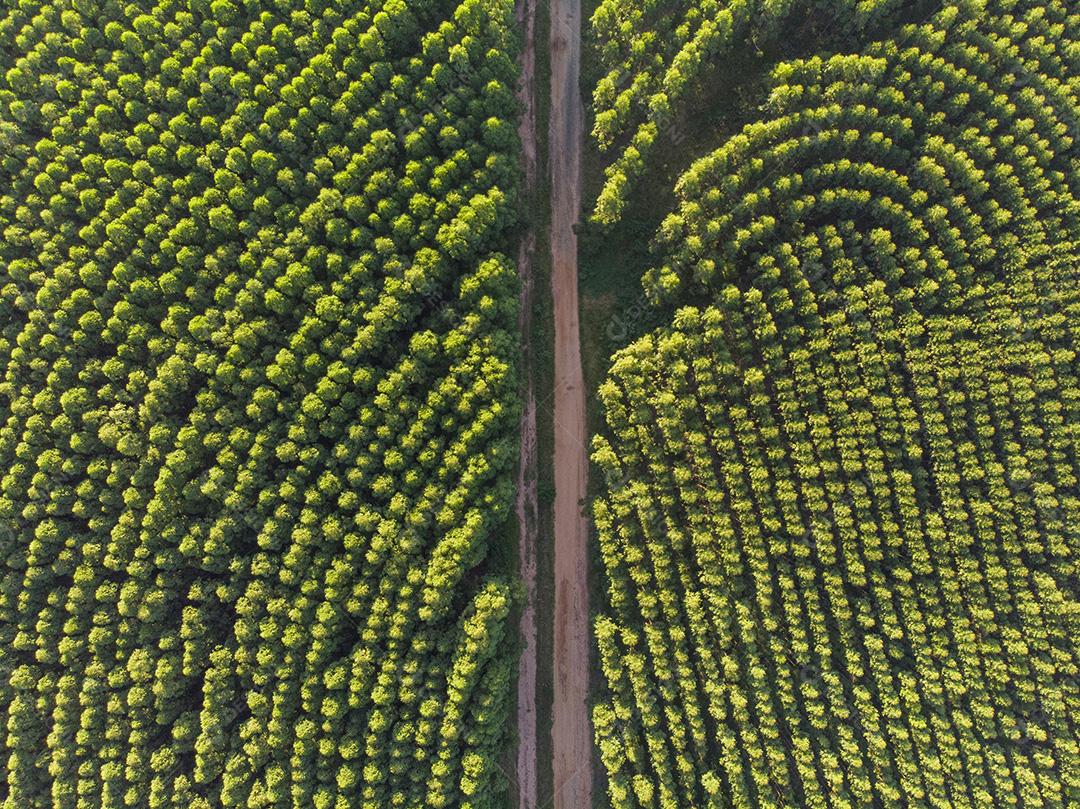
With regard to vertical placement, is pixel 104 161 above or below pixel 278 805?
above

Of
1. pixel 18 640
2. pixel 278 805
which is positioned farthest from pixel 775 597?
pixel 18 640

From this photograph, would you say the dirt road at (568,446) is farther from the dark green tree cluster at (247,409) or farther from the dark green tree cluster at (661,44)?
the dark green tree cluster at (247,409)

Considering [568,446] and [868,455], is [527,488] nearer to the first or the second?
[568,446]

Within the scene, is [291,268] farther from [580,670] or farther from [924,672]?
[924,672]

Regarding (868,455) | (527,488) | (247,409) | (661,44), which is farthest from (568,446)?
(661,44)

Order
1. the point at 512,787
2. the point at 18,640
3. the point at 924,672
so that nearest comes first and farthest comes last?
the point at 18,640 → the point at 924,672 → the point at 512,787

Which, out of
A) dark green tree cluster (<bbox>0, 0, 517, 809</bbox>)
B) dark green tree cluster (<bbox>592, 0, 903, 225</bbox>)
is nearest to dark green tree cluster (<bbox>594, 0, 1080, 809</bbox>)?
dark green tree cluster (<bbox>592, 0, 903, 225</bbox>)

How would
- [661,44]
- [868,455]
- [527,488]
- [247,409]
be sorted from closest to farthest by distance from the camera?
[247,409] < [868,455] < [661,44] < [527,488]
